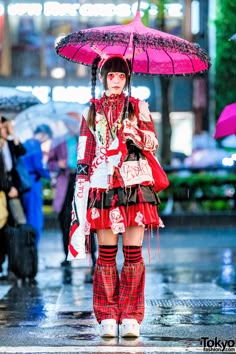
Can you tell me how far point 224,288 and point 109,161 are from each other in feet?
13.5

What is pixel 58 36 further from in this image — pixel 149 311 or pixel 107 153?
pixel 107 153

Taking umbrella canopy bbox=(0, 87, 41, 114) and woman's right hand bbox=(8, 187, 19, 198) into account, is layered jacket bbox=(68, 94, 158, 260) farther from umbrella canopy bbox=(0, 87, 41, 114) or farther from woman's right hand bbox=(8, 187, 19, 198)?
umbrella canopy bbox=(0, 87, 41, 114)

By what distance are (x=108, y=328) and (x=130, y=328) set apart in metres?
0.15

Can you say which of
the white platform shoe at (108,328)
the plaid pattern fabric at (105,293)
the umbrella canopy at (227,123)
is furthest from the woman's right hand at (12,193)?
the white platform shoe at (108,328)

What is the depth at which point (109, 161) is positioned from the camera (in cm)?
732

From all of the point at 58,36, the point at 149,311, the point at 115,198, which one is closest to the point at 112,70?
the point at 115,198

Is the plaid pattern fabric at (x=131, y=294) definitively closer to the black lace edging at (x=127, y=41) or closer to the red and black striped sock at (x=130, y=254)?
the red and black striped sock at (x=130, y=254)

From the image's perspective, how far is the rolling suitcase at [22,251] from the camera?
12.0 m

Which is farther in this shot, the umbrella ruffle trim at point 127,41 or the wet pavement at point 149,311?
the umbrella ruffle trim at point 127,41

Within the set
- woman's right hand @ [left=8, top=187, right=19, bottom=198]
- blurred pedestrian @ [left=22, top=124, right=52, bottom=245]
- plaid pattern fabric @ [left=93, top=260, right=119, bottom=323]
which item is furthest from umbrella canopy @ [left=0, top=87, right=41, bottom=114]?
plaid pattern fabric @ [left=93, top=260, right=119, bottom=323]

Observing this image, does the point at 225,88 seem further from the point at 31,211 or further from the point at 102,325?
the point at 102,325

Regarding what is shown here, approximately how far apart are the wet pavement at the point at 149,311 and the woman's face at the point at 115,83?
1.33 meters

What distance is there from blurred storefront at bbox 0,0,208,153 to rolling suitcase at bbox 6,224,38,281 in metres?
26.1
